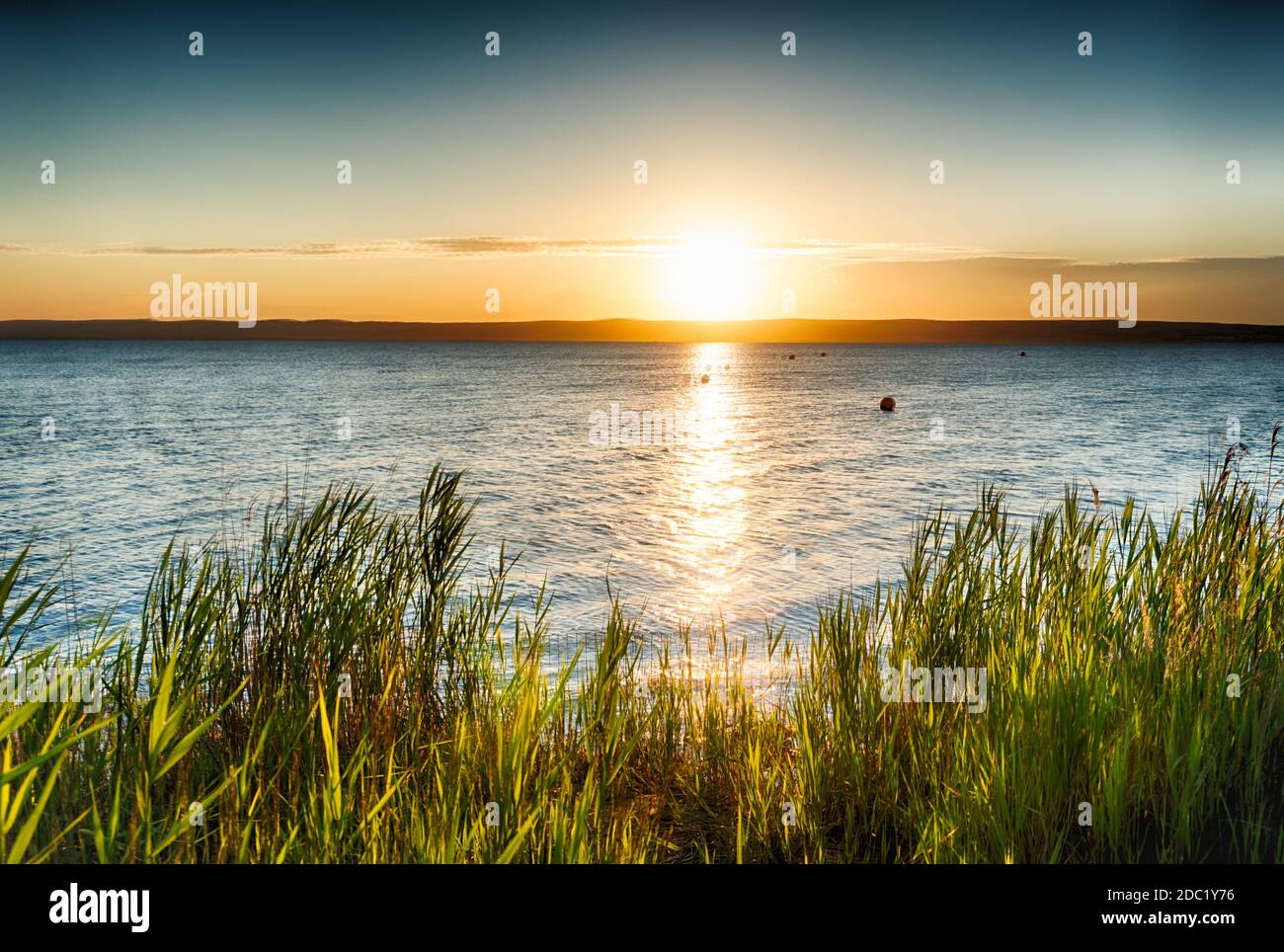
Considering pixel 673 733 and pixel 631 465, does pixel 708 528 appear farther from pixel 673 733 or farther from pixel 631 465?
pixel 673 733

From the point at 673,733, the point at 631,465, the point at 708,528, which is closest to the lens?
the point at 673,733

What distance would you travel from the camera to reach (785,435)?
43375 mm

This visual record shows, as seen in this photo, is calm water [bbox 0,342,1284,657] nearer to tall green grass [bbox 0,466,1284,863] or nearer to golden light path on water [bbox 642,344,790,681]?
golden light path on water [bbox 642,344,790,681]

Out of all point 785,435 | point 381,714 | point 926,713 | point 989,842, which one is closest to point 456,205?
point 381,714

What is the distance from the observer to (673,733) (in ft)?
17.5

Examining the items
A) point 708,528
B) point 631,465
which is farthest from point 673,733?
point 631,465

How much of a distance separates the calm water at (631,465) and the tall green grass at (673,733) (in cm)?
154

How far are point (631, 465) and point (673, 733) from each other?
87.7ft

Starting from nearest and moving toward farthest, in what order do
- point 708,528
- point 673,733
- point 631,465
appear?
point 673,733
point 708,528
point 631,465

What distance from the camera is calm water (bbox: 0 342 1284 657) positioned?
15484mm

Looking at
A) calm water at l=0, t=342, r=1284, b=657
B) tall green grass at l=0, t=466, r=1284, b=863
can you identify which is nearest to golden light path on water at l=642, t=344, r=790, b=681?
calm water at l=0, t=342, r=1284, b=657

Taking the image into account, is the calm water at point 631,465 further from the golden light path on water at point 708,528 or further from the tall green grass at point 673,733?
the tall green grass at point 673,733

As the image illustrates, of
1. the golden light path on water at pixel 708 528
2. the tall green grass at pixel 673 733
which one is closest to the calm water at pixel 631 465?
the golden light path on water at pixel 708 528

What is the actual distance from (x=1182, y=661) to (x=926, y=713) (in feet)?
4.14
